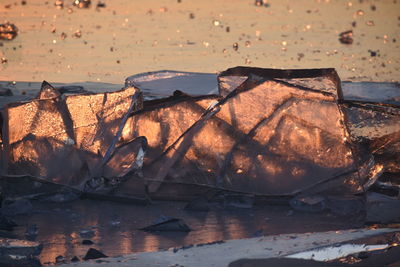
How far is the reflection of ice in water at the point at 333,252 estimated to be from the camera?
2.94 m

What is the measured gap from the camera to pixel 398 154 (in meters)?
4.21

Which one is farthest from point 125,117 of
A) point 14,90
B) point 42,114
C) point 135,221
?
point 14,90

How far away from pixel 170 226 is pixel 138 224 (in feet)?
0.61

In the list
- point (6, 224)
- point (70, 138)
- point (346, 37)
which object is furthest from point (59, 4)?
point (6, 224)

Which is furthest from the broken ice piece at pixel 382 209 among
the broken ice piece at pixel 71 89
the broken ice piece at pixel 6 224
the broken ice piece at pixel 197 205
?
the broken ice piece at pixel 71 89

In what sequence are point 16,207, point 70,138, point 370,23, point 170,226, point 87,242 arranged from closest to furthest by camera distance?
point 87,242 < point 170,226 < point 16,207 < point 70,138 < point 370,23

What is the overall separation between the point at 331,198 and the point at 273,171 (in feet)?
0.98

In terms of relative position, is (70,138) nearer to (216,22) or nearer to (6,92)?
(6,92)

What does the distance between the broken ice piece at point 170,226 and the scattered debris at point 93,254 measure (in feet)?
1.46

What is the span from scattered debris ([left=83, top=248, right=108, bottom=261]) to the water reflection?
0.07 m

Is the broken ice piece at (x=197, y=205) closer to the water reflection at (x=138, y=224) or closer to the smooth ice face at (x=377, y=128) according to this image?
the water reflection at (x=138, y=224)

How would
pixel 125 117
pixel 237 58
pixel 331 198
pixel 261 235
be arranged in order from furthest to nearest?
pixel 237 58
pixel 125 117
pixel 331 198
pixel 261 235

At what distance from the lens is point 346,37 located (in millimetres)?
7984

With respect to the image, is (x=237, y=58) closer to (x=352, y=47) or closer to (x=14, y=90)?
(x=352, y=47)
